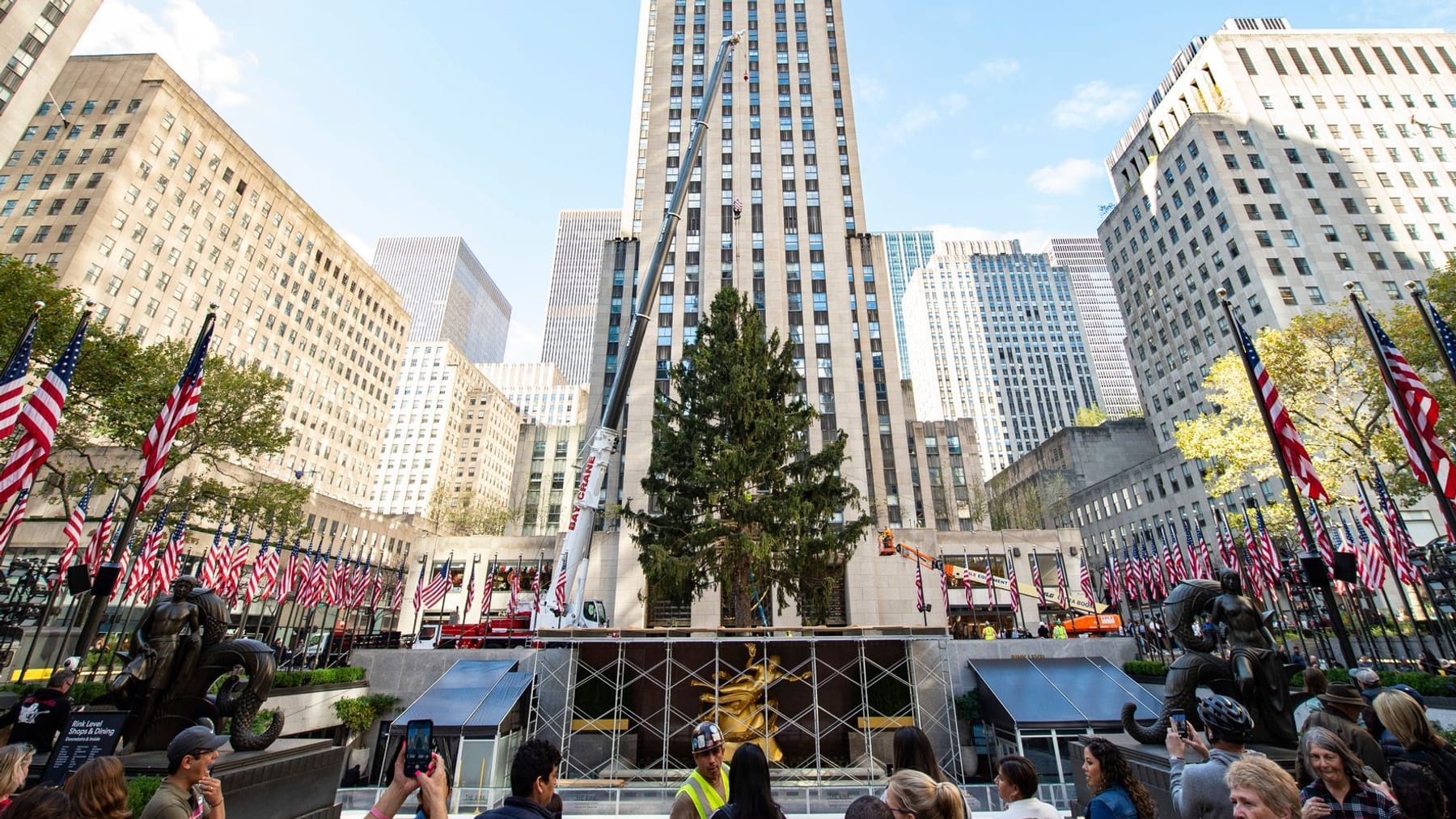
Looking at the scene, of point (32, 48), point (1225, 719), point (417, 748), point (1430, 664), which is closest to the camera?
point (417, 748)

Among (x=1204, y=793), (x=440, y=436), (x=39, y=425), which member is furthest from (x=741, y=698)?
(x=440, y=436)

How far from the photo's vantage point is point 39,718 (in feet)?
32.0

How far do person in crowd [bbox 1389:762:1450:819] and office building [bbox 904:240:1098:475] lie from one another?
13437 cm

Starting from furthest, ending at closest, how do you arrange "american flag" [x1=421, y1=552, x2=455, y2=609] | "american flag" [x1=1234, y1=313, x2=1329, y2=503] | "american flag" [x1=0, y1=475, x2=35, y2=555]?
"american flag" [x1=421, y1=552, x2=455, y2=609]
"american flag" [x1=0, y1=475, x2=35, y2=555]
"american flag" [x1=1234, y1=313, x2=1329, y2=503]

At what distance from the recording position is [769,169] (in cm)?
5534

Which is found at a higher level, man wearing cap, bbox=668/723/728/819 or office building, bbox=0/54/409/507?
office building, bbox=0/54/409/507

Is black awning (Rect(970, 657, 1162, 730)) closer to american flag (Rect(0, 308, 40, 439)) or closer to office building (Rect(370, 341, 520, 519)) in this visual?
american flag (Rect(0, 308, 40, 439))

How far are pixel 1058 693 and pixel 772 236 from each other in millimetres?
39189

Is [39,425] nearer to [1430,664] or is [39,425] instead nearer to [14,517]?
[14,517]

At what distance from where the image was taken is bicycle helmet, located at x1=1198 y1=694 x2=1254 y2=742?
5984 mm

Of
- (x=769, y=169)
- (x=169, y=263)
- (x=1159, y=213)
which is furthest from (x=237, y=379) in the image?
(x=1159, y=213)

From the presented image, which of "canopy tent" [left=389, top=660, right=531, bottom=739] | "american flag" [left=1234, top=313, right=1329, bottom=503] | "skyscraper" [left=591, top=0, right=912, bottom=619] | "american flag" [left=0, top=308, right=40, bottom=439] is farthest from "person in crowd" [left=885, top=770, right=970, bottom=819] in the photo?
"skyscraper" [left=591, top=0, right=912, bottom=619]

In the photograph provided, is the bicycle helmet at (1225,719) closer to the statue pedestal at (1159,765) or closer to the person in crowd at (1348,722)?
the person in crowd at (1348,722)

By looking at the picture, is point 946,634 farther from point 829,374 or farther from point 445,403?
point 445,403
